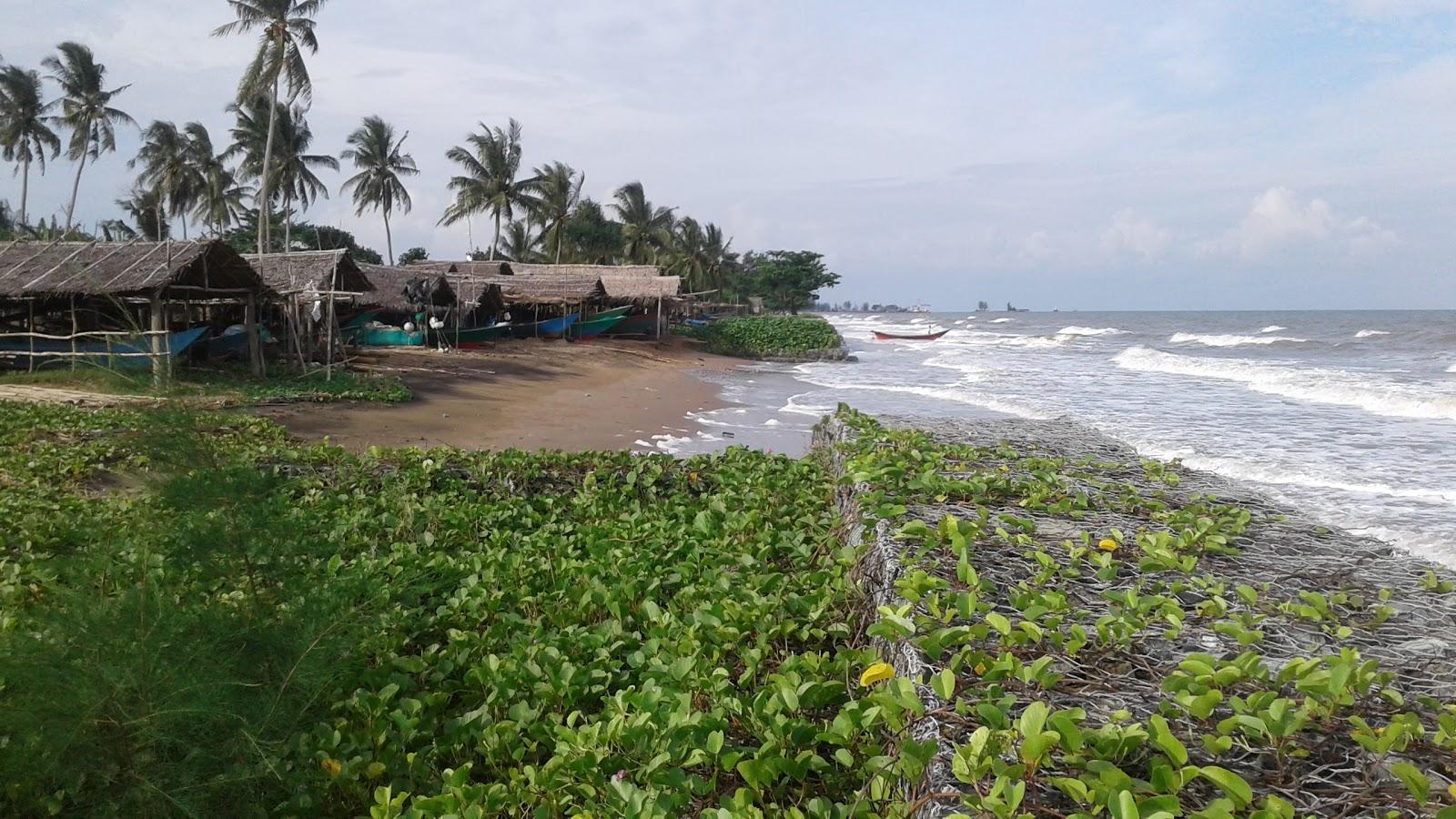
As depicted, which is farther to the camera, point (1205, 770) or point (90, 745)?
point (90, 745)

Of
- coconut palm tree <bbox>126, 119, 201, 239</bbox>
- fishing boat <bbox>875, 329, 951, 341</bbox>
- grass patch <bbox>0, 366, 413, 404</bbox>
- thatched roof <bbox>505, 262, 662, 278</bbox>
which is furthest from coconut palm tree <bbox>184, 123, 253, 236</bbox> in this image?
fishing boat <bbox>875, 329, 951, 341</bbox>

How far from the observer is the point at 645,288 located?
32.8 meters

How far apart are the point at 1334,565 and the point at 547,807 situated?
3.72 meters

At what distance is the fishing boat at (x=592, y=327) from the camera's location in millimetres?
30859

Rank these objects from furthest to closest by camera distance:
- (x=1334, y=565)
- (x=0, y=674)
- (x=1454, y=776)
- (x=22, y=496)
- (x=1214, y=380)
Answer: (x=1214, y=380) < (x=22, y=496) < (x=1334, y=565) < (x=0, y=674) < (x=1454, y=776)

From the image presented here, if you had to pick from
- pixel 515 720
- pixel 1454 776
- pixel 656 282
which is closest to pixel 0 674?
pixel 515 720

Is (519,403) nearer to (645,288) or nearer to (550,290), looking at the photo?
(550,290)

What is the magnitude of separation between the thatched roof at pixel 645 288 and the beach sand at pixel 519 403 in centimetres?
504

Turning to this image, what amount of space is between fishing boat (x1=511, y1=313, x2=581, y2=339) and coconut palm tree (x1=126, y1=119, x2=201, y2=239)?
17217 mm

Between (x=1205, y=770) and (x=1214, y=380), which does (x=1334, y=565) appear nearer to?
(x=1205, y=770)

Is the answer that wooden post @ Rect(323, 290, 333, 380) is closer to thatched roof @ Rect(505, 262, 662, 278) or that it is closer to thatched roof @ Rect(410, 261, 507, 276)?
thatched roof @ Rect(410, 261, 507, 276)

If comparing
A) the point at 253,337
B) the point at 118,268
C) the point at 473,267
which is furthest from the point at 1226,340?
the point at 118,268

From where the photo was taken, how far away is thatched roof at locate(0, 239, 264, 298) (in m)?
13.6

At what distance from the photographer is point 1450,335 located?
125ft
